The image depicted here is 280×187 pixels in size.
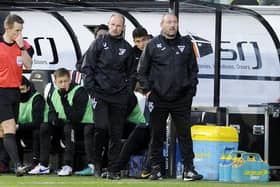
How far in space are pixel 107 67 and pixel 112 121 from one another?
2.21 feet

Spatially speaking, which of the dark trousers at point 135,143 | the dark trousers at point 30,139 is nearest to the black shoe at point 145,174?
the dark trousers at point 135,143

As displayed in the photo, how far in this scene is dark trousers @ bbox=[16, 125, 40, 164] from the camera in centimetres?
1666

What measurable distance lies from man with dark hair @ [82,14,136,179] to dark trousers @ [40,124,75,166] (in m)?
1.46

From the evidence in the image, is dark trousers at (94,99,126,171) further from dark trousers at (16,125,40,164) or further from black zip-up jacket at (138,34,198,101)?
dark trousers at (16,125,40,164)

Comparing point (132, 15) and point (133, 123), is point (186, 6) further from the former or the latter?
point (133, 123)

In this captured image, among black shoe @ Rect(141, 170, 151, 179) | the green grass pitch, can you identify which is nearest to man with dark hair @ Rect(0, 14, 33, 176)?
the green grass pitch

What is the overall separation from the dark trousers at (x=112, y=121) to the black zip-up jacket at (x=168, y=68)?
486mm

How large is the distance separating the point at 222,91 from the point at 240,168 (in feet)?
6.54

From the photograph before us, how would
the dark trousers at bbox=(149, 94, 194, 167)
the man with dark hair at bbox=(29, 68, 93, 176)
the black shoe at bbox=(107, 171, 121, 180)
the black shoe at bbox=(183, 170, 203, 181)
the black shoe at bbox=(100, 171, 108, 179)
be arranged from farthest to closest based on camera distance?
the man with dark hair at bbox=(29, 68, 93, 176)
the black shoe at bbox=(100, 171, 108, 179)
the black shoe at bbox=(107, 171, 121, 180)
the dark trousers at bbox=(149, 94, 194, 167)
the black shoe at bbox=(183, 170, 203, 181)

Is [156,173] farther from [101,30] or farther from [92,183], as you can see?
[101,30]

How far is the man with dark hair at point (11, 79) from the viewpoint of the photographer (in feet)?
49.3

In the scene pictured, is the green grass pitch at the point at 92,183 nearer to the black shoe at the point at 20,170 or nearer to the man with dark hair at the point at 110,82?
the black shoe at the point at 20,170

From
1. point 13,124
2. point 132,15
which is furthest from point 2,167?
point 132,15

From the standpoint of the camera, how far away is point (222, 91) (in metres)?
17.0
